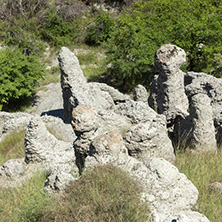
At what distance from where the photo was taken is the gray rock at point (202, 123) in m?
6.08

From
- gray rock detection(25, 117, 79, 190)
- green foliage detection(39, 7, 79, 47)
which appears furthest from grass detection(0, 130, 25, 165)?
green foliage detection(39, 7, 79, 47)

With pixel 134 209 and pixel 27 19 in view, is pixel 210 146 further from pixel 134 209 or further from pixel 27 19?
pixel 27 19

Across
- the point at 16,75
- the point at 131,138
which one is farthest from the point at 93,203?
the point at 16,75

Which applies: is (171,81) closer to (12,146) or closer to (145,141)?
(145,141)

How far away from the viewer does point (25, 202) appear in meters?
4.50

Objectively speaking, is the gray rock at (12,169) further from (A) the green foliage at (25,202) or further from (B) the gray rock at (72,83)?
(B) the gray rock at (72,83)

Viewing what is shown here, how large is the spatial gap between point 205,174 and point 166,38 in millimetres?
13739

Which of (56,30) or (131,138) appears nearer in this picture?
(131,138)

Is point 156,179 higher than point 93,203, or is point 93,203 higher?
point 156,179

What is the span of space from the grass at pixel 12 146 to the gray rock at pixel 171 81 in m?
3.91

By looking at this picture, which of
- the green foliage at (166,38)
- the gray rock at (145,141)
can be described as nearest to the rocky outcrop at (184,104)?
the gray rock at (145,141)

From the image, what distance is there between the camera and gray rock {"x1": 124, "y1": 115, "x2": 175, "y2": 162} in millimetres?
5156

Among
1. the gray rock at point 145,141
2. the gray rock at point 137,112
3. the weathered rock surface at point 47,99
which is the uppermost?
the gray rock at point 145,141

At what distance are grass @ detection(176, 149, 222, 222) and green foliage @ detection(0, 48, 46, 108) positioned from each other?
12488 mm
